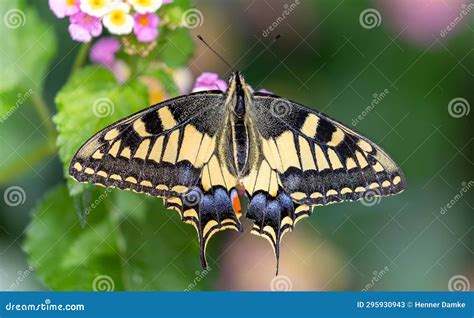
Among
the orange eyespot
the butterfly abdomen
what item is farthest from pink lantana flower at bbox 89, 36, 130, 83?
the orange eyespot

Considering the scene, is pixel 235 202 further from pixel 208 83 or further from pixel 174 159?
pixel 208 83

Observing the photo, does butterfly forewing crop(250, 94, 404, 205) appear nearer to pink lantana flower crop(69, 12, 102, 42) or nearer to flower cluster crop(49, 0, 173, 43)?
flower cluster crop(49, 0, 173, 43)

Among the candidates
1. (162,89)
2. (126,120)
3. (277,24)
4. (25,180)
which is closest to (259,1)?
(277,24)

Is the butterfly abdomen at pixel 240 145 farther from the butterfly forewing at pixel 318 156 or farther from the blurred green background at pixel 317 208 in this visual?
the blurred green background at pixel 317 208

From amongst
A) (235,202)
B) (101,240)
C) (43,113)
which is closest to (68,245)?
(101,240)

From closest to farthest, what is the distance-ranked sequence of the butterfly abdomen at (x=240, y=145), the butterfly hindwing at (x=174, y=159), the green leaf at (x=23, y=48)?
the butterfly hindwing at (x=174, y=159) → the butterfly abdomen at (x=240, y=145) → the green leaf at (x=23, y=48)

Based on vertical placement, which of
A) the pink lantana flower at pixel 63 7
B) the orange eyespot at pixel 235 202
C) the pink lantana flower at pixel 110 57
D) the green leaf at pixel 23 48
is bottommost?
the green leaf at pixel 23 48

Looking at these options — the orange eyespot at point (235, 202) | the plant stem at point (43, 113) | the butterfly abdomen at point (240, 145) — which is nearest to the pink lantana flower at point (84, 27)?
the plant stem at point (43, 113)
